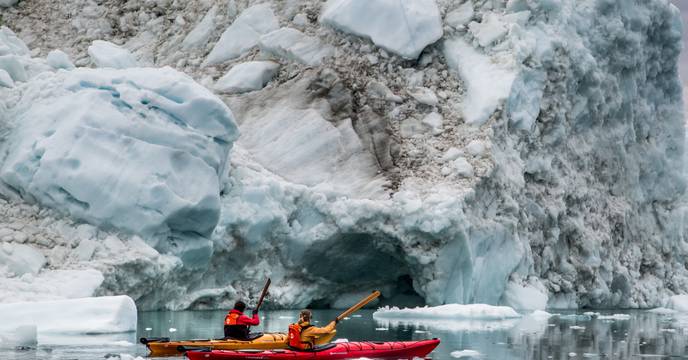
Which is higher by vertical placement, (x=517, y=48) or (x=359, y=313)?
(x=517, y=48)

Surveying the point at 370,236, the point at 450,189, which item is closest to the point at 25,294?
the point at 370,236

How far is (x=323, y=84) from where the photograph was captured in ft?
67.5

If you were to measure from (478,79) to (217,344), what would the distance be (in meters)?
10.4

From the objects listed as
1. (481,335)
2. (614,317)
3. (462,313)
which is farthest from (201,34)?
(481,335)

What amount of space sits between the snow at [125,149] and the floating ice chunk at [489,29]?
5872mm

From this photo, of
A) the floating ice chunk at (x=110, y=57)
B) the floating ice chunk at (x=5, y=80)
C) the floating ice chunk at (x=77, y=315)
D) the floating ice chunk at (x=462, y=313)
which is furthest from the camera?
the floating ice chunk at (x=110, y=57)

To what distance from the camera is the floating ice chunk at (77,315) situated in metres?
12.5

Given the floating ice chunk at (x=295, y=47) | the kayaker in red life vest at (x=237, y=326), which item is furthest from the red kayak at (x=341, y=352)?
the floating ice chunk at (x=295, y=47)

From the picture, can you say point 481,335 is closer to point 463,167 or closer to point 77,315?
point 77,315

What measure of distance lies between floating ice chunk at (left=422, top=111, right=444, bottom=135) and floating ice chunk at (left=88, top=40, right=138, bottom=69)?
516 centimetres

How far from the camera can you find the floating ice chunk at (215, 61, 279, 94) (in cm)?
2091

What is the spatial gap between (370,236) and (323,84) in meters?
3.45

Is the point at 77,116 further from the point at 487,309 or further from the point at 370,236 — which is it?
the point at 487,309

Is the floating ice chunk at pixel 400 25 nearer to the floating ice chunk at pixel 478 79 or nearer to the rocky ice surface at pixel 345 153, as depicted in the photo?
the rocky ice surface at pixel 345 153
